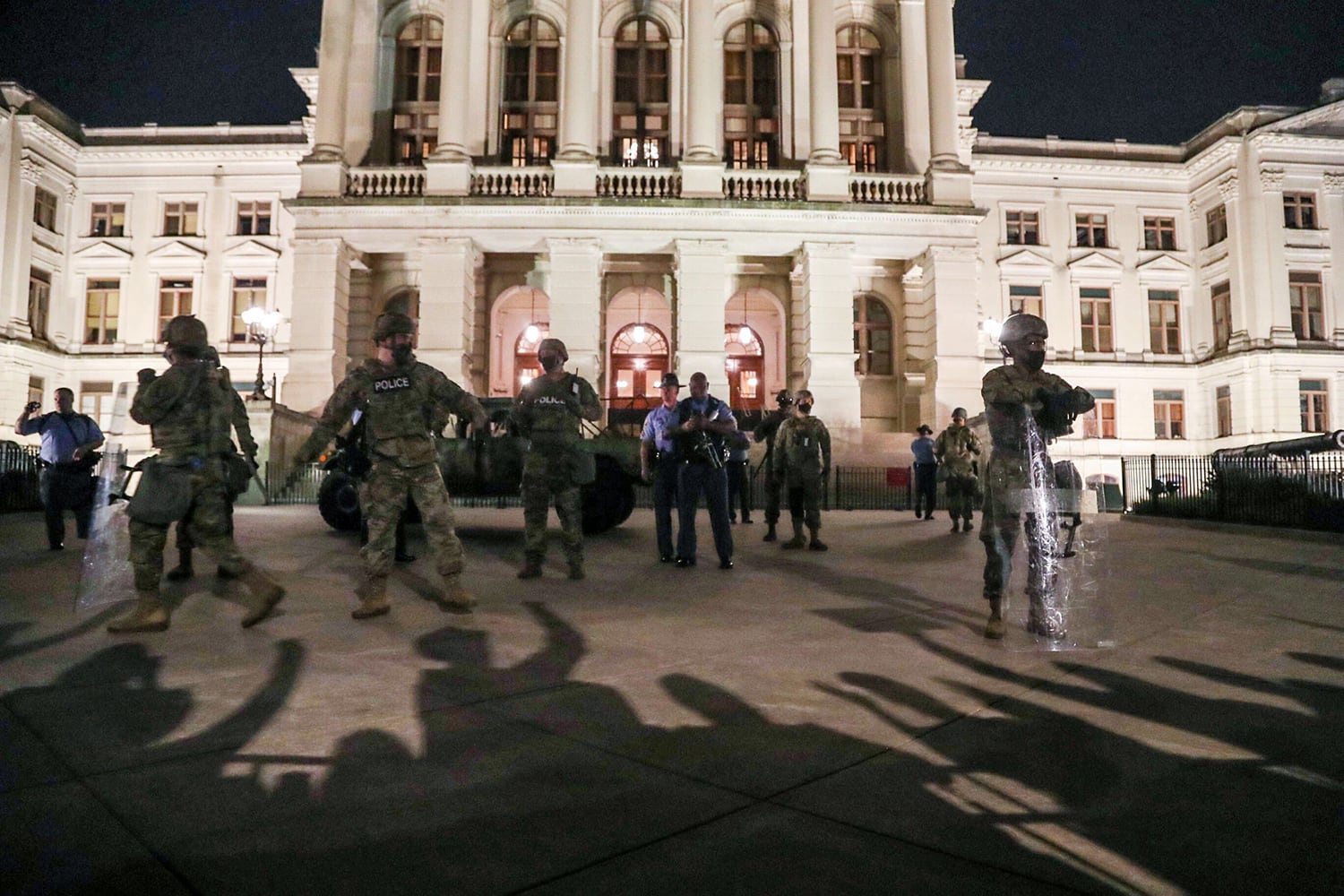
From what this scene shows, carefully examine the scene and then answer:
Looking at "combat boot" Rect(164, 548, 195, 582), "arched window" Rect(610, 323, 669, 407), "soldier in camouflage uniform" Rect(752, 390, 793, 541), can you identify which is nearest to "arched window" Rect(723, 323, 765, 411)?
"arched window" Rect(610, 323, 669, 407)

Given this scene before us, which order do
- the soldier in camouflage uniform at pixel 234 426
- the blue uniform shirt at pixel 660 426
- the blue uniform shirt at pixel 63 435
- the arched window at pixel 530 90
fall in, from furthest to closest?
the arched window at pixel 530 90 < the blue uniform shirt at pixel 63 435 < the blue uniform shirt at pixel 660 426 < the soldier in camouflage uniform at pixel 234 426

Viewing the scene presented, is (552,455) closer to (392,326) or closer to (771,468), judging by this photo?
(392,326)

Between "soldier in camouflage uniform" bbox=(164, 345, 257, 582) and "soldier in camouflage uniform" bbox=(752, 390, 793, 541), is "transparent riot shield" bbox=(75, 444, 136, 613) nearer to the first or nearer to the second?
"soldier in camouflage uniform" bbox=(164, 345, 257, 582)

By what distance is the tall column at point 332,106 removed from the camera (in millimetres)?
25469

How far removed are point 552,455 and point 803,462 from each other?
3.73 meters

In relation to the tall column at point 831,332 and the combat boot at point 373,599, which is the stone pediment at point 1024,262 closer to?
the tall column at point 831,332

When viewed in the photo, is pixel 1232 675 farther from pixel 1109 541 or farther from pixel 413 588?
pixel 1109 541

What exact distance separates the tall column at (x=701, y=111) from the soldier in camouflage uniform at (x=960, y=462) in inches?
607

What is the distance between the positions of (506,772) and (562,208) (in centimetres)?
2410

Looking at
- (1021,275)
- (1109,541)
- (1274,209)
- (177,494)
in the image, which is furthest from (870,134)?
(177,494)

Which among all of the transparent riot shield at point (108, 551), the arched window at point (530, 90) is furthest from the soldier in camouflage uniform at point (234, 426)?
the arched window at point (530, 90)

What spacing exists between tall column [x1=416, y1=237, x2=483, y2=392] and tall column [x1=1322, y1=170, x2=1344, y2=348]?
3780 cm

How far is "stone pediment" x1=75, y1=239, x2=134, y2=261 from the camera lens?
3747 cm

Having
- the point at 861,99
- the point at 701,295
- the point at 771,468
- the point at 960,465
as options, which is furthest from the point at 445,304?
the point at 960,465
